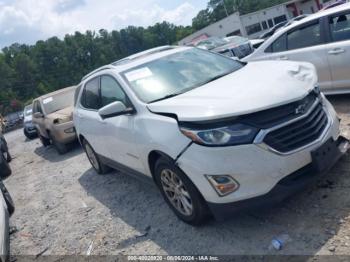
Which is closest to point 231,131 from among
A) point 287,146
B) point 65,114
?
point 287,146

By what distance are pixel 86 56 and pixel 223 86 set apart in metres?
101

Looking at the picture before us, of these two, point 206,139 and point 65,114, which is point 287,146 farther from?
A: point 65,114

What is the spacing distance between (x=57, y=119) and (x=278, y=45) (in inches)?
242

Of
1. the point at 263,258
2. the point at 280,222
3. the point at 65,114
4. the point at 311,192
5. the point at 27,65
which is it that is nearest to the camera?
the point at 263,258

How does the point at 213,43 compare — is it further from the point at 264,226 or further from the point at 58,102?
the point at 264,226

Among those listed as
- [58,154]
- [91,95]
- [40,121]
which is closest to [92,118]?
[91,95]

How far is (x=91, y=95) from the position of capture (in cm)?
622

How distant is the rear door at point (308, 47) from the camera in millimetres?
6492

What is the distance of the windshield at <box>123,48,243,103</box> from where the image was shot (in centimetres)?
448

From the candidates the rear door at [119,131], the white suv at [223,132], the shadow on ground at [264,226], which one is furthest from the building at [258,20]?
the shadow on ground at [264,226]

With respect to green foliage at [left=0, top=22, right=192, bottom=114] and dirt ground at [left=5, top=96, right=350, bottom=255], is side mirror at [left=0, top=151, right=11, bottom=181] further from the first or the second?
green foliage at [left=0, top=22, right=192, bottom=114]

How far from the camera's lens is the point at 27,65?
280 feet

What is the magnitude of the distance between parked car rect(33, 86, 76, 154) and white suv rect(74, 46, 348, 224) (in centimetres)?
584

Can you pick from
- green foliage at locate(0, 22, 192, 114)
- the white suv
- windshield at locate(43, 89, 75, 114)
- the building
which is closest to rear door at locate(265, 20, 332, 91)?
the white suv
